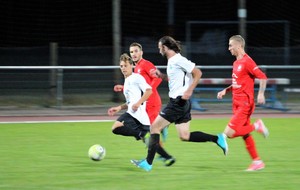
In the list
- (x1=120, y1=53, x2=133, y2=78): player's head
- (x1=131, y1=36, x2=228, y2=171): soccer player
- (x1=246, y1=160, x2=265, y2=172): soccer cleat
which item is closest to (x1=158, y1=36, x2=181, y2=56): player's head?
(x1=131, y1=36, x2=228, y2=171): soccer player

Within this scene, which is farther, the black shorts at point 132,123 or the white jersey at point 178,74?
the black shorts at point 132,123

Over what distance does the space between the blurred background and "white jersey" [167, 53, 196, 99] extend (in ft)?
31.1

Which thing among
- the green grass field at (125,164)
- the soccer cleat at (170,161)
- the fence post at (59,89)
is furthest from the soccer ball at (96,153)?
the fence post at (59,89)

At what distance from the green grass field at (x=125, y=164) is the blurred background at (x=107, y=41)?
4.16m

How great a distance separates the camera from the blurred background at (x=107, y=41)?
18.5 meters

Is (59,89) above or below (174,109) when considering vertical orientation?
below

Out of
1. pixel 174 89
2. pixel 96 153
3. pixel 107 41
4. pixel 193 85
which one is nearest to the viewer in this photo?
pixel 193 85

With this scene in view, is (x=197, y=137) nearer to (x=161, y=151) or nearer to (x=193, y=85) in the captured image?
(x=161, y=151)

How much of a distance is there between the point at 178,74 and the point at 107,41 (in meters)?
21.0

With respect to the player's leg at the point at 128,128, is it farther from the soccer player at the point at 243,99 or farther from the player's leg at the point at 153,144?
the soccer player at the point at 243,99

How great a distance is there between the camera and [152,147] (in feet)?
29.2

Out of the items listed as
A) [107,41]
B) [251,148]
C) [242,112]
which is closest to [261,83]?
[242,112]

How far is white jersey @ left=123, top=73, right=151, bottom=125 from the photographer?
9.72 m

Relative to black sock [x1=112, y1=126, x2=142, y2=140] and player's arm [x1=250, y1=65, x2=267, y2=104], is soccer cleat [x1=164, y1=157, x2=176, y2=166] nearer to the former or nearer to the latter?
black sock [x1=112, y1=126, x2=142, y2=140]
